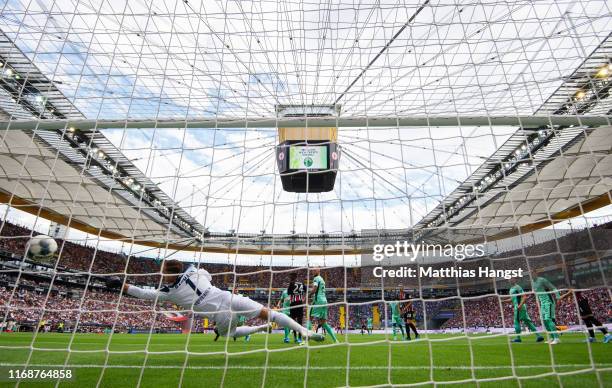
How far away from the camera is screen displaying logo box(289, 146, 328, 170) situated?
537 centimetres

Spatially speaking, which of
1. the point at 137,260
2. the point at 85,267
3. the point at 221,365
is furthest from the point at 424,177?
the point at 137,260

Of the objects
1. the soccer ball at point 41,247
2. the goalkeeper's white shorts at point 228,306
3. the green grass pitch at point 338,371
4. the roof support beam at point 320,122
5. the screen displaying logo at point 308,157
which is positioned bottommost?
the green grass pitch at point 338,371

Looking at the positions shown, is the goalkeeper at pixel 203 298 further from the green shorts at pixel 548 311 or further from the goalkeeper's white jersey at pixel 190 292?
the green shorts at pixel 548 311

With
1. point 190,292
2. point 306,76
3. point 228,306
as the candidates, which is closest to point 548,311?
point 228,306

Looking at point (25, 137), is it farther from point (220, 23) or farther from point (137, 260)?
point (137, 260)

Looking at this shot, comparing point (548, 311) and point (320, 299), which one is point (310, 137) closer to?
point (320, 299)

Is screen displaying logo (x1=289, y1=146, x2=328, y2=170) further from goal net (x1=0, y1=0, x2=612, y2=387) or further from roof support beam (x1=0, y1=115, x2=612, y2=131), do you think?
roof support beam (x1=0, y1=115, x2=612, y2=131)

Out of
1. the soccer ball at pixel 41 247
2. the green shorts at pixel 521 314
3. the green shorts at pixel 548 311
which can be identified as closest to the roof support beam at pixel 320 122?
the soccer ball at pixel 41 247

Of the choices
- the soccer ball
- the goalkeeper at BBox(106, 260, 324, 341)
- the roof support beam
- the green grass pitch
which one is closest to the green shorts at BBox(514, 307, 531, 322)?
the green grass pitch

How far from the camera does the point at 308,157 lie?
17.9 feet

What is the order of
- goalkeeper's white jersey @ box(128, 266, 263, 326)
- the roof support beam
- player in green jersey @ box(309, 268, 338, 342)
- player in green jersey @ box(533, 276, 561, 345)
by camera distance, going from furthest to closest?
1. player in green jersey @ box(309, 268, 338, 342)
2. player in green jersey @ box(533, 276, 561, 345)
3. the roof support beam
4. goalkeeper's white jersey @ box(128, 266, 263, 326)

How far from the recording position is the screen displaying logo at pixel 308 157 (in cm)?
537

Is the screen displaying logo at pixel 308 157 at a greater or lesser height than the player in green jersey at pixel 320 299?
greater

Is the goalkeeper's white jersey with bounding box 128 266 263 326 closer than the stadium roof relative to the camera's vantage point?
Yes
